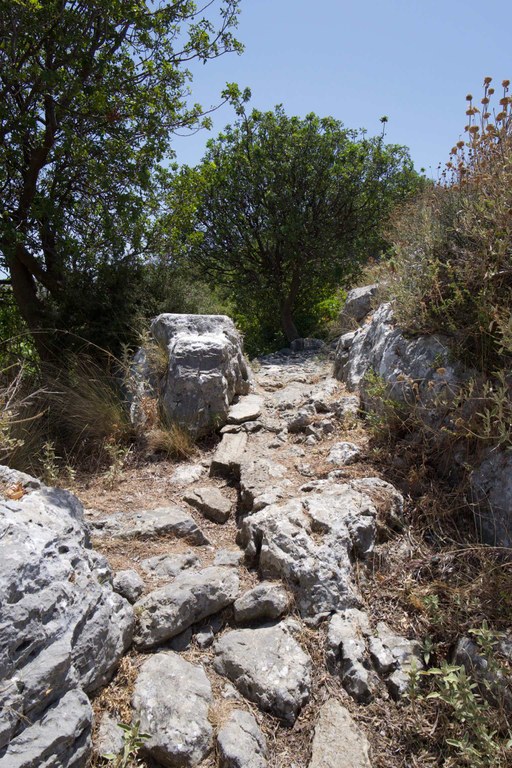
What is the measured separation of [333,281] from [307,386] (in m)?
5.08

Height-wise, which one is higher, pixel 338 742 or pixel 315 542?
pixel 315 542

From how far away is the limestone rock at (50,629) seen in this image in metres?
2.18

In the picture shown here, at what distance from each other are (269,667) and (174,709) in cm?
53

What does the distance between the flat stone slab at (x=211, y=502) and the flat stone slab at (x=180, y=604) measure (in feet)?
2.65

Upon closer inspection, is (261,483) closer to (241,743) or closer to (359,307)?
(241,743)

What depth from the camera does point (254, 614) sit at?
3172 millimetres

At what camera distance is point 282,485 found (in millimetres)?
4207

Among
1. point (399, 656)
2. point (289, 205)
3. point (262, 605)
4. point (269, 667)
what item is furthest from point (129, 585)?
point (289, 205)

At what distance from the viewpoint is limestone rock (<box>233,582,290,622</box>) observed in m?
3.16

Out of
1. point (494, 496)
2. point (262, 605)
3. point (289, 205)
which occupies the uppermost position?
point (289, 205)

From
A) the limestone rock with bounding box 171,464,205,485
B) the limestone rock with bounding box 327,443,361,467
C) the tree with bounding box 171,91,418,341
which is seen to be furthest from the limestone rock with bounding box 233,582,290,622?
the tree with bounding box 171,91,418,341

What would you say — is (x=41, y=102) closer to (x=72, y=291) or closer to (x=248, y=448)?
(x=72, y=291)

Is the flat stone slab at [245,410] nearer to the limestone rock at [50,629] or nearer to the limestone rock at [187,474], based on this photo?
the limestone rock at [187,474]

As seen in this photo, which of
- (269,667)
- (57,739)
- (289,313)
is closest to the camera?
(57,739)
